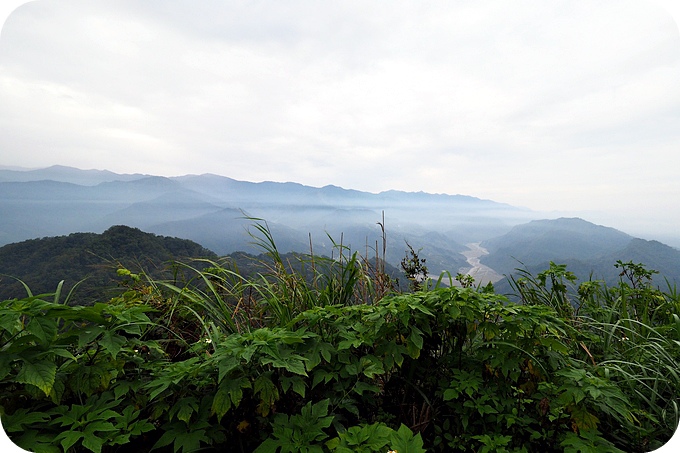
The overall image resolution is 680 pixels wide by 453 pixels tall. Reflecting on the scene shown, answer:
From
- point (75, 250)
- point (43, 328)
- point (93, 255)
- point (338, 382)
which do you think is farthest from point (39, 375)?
point (75, 250)

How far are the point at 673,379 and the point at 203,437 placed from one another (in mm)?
2364

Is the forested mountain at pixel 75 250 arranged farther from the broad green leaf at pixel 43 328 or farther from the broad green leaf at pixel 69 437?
the broad green leaf at pixel 69 437

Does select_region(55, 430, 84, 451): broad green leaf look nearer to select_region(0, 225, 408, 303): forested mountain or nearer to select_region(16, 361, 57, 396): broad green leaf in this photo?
select_region(16, 361, 57, 396): broad green leaf

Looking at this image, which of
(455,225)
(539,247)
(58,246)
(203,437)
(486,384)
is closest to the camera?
(203,437)

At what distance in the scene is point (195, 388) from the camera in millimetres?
1267

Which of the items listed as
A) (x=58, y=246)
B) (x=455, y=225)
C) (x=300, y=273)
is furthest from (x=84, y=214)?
(x=455, y=225)

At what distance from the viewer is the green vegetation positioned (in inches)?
40.3

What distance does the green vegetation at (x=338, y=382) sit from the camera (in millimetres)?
1024

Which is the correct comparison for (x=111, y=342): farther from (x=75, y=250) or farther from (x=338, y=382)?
(x=75, y=250)

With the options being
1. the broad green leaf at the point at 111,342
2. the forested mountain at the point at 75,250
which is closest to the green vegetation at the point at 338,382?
the broad green leaf at the point at 111,342

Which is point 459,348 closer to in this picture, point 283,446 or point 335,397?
point 335,397

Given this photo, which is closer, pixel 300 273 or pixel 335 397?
pixel 335 397

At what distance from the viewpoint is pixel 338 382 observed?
1303 millimetres

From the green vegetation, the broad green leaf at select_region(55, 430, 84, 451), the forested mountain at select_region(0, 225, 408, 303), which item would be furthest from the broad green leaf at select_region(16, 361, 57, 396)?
the forested mountain at select_region(0, 225, 408, 303)
